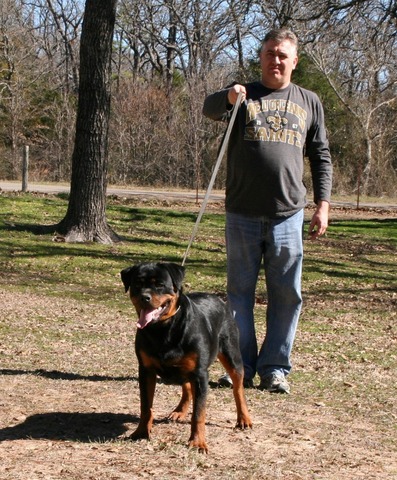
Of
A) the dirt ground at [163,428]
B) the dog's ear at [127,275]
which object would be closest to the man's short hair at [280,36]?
the dog's ear at [127,275]

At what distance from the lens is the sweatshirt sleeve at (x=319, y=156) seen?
20.3ft

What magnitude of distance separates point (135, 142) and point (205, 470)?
1356 inches

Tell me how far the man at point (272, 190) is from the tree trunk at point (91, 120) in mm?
8782

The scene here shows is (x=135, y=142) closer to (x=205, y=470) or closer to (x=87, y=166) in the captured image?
(x=87, y=166)

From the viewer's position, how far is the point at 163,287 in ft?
15.5

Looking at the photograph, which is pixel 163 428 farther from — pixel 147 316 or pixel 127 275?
pixel 127 275

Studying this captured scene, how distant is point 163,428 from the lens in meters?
5.24

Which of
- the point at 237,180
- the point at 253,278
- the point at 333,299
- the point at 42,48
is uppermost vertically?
the point at 42,48

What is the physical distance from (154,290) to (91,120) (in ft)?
33.8

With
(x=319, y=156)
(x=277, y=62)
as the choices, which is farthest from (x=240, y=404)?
(x=277, y=62)

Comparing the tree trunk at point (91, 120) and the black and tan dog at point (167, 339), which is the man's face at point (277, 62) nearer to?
the black and tan dog at point (167, 339)

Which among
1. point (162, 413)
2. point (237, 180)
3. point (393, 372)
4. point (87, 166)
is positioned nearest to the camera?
point (162, 413)

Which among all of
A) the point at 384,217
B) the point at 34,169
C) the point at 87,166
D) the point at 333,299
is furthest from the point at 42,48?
the point at 333,299

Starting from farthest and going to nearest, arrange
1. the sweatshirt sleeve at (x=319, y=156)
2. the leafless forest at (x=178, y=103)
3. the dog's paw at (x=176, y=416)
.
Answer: the leafless forest at (x=178, y=103), the sweatshirt sleeve at (x=319, y=156), the dog's paw at (x=176, y=416)
